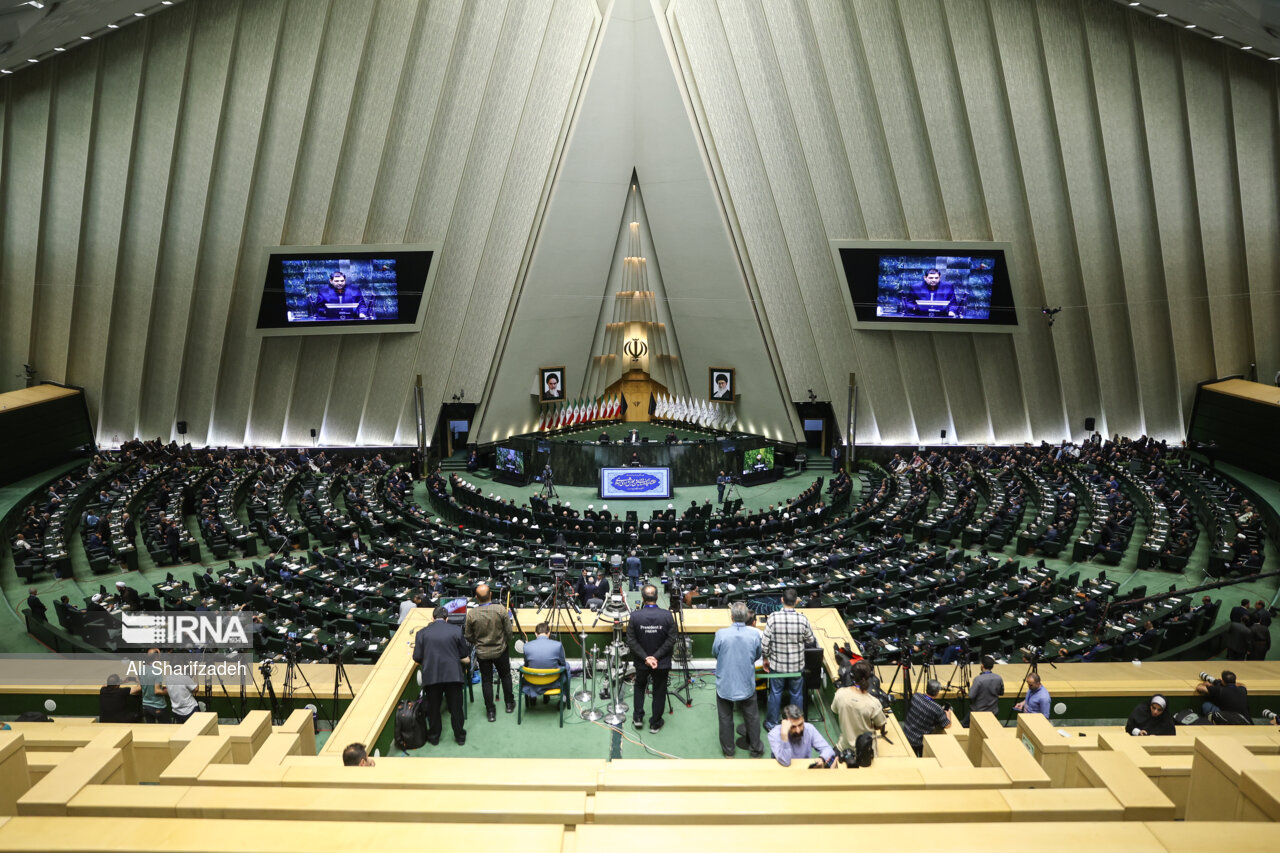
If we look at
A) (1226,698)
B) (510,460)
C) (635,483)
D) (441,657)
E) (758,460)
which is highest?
(510,460)

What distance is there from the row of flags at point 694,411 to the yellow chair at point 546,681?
26.4m

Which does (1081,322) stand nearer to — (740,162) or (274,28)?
(740,162)

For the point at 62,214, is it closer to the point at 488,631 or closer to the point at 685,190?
the point at 685,190

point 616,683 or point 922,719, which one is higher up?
point 616,683

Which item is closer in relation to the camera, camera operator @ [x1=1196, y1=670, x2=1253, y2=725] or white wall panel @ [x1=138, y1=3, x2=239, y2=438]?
camera operator @ [x1=1196, y1=670, x2=1253, y2=725]

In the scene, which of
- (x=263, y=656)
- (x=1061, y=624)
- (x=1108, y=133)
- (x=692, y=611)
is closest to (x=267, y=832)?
(x=692, y=611)

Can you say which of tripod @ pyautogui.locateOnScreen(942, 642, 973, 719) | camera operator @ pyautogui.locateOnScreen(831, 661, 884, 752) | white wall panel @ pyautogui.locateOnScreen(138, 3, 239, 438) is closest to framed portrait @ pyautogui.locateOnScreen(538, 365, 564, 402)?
white wall panel @ pyautogui.locateOnScreen(138, 3, 239, 438)

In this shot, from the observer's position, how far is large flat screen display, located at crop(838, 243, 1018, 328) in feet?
88.9

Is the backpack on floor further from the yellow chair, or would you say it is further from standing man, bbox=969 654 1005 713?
standing man, bbox=969 654 1005 713

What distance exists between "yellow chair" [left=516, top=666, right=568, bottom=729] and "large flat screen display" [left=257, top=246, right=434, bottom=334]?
2296cm

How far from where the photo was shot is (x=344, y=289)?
28234 millimetres

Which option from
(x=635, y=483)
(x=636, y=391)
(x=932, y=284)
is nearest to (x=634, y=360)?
(x=636, y=391)

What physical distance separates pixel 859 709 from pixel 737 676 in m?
1.02

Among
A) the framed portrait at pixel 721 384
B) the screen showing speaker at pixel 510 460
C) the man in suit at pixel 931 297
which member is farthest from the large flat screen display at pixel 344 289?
the man in suit at pixel 931 297
